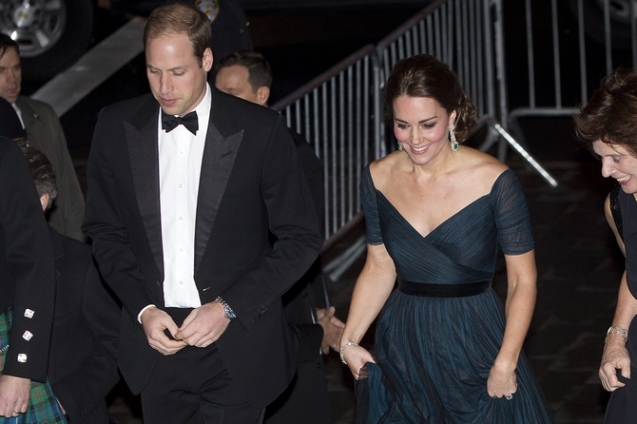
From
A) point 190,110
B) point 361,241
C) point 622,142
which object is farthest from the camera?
point 361,241

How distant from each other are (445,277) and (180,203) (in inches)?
41.1

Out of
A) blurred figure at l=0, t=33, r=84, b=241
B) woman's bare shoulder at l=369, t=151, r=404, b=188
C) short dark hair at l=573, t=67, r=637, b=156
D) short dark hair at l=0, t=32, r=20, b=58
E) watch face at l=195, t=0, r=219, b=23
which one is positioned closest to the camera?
short dark hair at l=573, t=67, r=637, b=156

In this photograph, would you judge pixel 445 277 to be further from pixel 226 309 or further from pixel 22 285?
pixel 22 285

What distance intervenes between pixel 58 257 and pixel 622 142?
2115mm

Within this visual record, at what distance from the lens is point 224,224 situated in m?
3.97

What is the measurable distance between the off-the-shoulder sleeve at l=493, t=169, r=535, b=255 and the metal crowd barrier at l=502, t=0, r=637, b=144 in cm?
569

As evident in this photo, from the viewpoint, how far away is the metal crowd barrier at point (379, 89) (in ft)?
26.1

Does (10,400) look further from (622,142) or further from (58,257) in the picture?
(622,142)

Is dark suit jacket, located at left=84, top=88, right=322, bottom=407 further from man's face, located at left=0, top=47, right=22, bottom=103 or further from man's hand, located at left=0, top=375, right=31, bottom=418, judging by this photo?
man's face, located at left=0, top=47, right=22, bottom=103

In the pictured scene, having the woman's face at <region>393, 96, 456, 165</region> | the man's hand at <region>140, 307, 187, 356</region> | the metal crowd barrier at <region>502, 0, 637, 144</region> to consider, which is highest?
the woman's face at <region>393, 96, 456, 165</region>

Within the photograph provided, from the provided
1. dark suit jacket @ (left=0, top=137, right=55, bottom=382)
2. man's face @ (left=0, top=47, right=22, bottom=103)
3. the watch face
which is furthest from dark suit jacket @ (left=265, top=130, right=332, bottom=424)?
the watch face

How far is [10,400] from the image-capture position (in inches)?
154

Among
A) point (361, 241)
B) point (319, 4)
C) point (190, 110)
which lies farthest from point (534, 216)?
point (190, 110)

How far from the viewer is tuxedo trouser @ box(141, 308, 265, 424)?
4.04m
